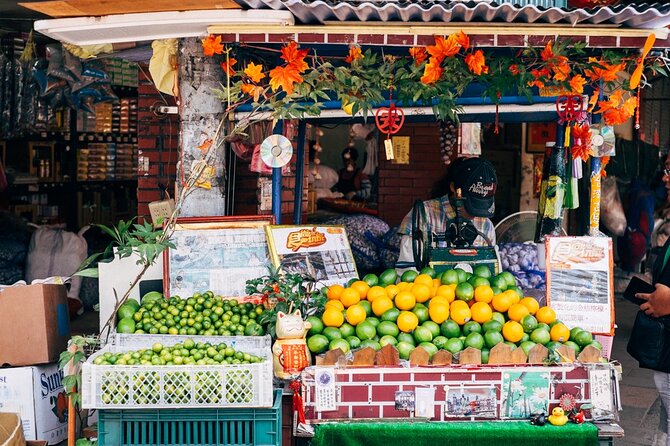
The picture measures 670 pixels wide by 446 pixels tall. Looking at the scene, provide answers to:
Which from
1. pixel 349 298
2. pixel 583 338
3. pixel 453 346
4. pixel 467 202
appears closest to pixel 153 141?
pixel 467 202

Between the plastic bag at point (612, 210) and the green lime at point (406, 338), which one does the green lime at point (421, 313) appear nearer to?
the green lime at point (406, 338)

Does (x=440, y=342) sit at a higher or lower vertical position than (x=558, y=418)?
higher

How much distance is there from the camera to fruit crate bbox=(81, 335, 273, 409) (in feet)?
14.2

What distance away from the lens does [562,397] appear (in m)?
4.75

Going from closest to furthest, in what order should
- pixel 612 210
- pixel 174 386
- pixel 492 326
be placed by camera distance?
pixel 174 386
pixel 492 326
pixel 612 210

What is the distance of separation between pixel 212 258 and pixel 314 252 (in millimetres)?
737

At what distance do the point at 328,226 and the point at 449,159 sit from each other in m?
3.35

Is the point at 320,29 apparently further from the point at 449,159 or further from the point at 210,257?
the point at 449,159

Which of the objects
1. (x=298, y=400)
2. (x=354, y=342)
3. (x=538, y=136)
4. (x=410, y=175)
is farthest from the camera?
(x=538, y=136)

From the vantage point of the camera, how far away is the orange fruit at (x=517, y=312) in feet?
16.9

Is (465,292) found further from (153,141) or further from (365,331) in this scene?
(153,141)

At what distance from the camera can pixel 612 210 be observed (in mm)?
11359

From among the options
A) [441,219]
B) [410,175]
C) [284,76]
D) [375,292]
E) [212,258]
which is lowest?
[375,292]

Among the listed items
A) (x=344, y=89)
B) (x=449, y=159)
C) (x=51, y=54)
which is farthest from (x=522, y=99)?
(x=51, y=54)
